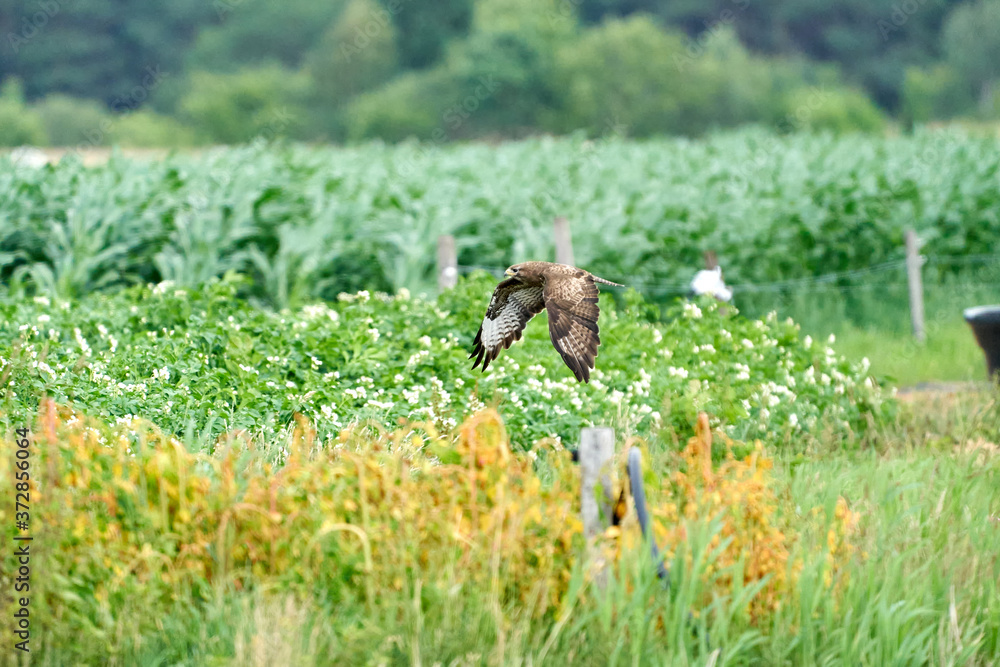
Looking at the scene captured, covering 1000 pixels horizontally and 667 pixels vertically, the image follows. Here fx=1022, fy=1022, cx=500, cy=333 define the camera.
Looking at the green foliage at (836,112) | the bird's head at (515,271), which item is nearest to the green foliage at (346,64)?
the green foliage at (836,112)

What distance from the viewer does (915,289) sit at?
12148mm

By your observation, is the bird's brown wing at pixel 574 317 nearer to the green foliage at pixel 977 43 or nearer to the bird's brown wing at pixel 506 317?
the bird's brown wing at pixel 506 317

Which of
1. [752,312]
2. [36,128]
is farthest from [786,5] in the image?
[752,312]

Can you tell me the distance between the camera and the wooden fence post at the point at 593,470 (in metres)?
3.84

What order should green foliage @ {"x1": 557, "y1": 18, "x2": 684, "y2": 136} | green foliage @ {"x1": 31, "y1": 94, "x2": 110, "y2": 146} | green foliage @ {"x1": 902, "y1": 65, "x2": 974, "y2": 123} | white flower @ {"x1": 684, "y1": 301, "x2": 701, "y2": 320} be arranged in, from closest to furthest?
white flower @ {"x1": 684, "y1": 301, "x2": 701, "y2": 320}
green foliage @ {"x1": 31, "y1": 94, "x2": 110, "y2": 146}
green foliage @ {"x1": 902, "y1": 65, "x2": 974, "y2": 123}
green foliage @ {"x1": 557, "y1": 18, "x2": 684, "y2": 136}

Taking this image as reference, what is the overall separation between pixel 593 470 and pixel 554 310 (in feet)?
4.74

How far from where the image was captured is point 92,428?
4566mm

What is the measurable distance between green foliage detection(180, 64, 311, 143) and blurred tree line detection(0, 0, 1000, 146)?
0.11 m

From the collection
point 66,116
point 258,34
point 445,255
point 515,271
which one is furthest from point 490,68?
point 515,271

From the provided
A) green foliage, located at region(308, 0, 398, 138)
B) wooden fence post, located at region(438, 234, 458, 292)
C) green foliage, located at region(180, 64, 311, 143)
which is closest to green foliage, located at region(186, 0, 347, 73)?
green foliage, located at region(180, 64, 311, 143)

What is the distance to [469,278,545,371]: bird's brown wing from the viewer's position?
5.96 metres

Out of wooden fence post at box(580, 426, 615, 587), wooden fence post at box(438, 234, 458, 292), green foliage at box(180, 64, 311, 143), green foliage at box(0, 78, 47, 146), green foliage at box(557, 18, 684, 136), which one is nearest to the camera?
wooden fence post at box(580, 426, 615, 587)

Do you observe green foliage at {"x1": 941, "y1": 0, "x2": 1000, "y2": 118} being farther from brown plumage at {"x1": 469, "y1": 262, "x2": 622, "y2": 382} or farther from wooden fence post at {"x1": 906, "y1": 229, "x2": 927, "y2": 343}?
brown plumage at {"x1": 469, "y1": 262, "x2": 622, "y2": 382}

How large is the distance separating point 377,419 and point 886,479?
274cm
